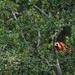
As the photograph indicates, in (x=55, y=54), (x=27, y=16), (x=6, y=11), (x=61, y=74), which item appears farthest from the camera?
(x=27, y=16)

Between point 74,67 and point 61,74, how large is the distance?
567mm

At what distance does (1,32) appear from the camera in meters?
4.06

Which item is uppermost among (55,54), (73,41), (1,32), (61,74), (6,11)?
(6,11)

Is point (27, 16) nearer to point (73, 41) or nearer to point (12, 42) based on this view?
point (12, 42)

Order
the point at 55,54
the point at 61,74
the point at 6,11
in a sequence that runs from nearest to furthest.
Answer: the point at 55,54 → the point at 61,74 → the point at 6,11

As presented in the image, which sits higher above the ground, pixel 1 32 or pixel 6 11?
pixel 6 11

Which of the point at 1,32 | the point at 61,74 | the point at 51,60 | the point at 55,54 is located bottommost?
the point at 61,74

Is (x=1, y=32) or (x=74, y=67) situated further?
(x=74, y=67)

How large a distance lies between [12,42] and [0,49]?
0.36 m

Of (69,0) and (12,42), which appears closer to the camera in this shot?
(12,42)

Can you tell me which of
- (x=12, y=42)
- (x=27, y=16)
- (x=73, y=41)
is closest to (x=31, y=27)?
(x=27, y=16)

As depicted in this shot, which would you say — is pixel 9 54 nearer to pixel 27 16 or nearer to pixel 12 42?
pixel 12 42

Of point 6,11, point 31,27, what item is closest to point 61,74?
point 31,27

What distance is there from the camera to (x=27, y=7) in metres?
5.66
